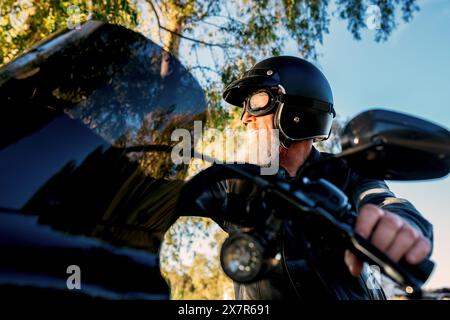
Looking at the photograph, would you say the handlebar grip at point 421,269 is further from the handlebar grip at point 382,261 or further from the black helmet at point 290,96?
the black helmet at point 290,96

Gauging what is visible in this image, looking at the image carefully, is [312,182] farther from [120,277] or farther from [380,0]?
[380,0]

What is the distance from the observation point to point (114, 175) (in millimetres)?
1107

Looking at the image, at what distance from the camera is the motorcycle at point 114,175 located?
3.05 ft

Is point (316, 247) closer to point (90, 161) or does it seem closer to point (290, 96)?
point (90, 161)

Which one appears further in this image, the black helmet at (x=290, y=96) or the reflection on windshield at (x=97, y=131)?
the black helmet at (x=290, y=96)

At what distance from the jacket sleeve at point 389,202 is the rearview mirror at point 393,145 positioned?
447mm

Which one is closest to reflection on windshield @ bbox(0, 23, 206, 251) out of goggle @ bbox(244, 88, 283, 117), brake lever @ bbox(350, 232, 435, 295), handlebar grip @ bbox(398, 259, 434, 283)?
brake lever @ bbox(350, 232, 435, 295)

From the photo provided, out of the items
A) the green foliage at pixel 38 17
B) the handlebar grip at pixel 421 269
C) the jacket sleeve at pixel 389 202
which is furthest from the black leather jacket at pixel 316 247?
the green foliage at pixel 38 17

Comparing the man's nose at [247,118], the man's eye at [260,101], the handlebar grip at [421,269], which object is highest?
the man's eye at [260,101]

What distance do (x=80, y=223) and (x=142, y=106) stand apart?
42cm

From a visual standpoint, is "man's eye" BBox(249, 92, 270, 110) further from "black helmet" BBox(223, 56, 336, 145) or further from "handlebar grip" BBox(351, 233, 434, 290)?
"handlebar grip" BBox(351, 233, 434, 290)

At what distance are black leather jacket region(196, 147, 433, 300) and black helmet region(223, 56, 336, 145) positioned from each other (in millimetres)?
202

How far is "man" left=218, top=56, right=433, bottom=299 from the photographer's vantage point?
1037mm

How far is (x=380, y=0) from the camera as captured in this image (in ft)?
34.5
